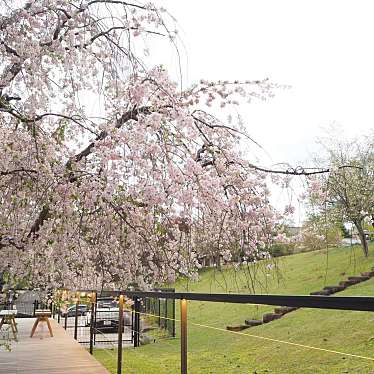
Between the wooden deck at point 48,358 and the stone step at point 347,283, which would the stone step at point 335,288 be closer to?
the stone step at point 347,283

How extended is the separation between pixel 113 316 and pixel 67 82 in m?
7.90

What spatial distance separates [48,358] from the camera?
18.0 ft

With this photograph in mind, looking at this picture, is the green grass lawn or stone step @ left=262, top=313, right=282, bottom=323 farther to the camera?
stone step @ left=262, top=313, right=282, bottom=323

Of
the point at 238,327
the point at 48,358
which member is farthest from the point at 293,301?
the point at 238,327

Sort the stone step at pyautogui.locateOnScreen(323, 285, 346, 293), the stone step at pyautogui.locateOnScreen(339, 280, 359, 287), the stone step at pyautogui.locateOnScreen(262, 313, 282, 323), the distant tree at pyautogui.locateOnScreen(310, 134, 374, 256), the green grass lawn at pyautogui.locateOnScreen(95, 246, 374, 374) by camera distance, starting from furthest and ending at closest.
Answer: the stone step at pyautogui.locateOnScreen(339, 280, 359, 287)
the stone step at pyautogui.locateOnScreen(323, 285, 346, 293)
the stone step at pyautogui.locateOnScreen(262, 313, 282, 323)
the green grass lawn at pyautogui.locateOnScreen(95, 246, 374, 374)
the distant tree at pyautogui.locateOnScreen(310, 134, 374, 256)

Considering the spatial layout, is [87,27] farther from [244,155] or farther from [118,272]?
[118,272]

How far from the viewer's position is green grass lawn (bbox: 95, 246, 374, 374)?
3.95 m

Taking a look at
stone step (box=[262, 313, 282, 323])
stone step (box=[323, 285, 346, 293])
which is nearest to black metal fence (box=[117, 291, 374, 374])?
stone step (box=[262, 313, 282, 323])

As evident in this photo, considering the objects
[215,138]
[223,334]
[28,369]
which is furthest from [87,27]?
[223,334]

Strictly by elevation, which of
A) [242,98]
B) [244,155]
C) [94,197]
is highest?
[242,98]

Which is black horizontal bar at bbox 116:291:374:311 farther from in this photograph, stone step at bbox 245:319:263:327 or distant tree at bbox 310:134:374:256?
stone step at bbox 245:319:263:327

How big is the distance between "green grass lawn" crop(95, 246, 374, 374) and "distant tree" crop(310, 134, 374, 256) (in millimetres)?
449

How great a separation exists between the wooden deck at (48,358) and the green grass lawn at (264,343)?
49 cm

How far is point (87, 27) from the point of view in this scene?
2.54 m
